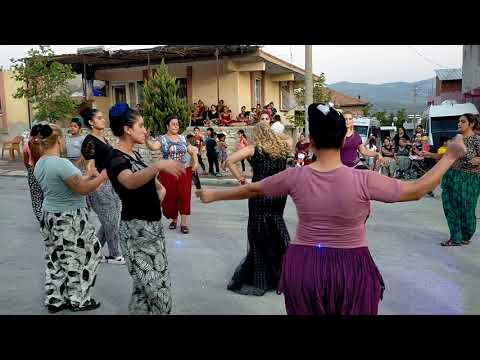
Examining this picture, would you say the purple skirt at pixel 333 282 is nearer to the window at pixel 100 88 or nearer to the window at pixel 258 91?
the window at pixel 258 91

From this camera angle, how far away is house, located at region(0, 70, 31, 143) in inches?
1019

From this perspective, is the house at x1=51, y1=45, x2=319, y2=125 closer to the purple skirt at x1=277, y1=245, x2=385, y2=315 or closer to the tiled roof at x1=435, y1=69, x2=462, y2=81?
the purple skirt at x1=277, y1=245, x2=385, y2=315

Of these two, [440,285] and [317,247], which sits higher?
[317,247]

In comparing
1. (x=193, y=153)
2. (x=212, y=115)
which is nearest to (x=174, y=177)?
(x=193, y=153)

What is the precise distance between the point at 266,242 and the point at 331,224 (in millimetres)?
2322

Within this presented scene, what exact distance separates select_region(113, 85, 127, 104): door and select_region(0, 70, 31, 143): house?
17.6ft

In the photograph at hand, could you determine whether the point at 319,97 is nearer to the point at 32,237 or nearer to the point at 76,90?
the point at 76,90

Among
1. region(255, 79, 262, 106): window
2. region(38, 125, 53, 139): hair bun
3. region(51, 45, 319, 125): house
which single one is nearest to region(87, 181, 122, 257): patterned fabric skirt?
region(38, 125, 53, 139): hair bun

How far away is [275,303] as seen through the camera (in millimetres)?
4445

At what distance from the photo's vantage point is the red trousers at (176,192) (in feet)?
23.7

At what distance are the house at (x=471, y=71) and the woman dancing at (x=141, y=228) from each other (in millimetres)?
21081
